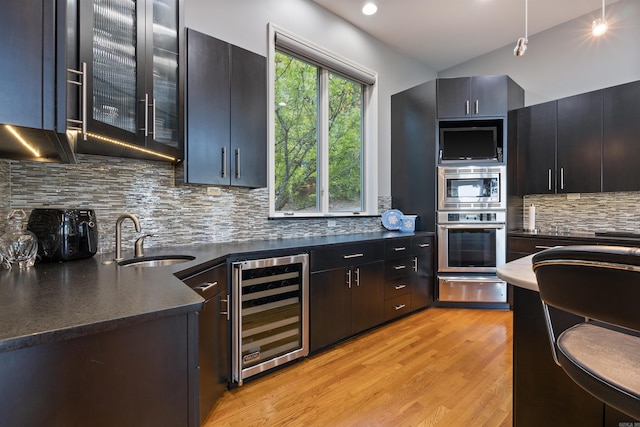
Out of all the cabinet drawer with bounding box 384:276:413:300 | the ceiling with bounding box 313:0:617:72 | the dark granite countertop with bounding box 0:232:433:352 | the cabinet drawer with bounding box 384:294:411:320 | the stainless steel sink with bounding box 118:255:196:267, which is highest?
the ceiling with bounding box 313:0:617:72

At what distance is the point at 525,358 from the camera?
4.13 ft

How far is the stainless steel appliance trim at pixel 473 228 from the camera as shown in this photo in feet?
11.6

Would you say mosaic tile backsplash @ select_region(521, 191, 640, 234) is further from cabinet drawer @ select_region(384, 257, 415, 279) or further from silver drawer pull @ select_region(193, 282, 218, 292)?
silver drawer pull @ select_region(193, 282, 218, 292)

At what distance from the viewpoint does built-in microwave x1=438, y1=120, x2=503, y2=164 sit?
3596 mm

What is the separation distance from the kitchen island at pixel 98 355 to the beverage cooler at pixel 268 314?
3.24 ft

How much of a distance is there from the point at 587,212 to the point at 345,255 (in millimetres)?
2997

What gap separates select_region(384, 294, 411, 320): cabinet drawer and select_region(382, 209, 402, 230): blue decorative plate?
91 centimetres

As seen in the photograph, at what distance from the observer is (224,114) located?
2.19m

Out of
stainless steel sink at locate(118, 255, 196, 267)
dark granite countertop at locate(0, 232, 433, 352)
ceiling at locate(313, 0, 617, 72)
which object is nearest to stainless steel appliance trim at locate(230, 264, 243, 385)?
stainless steel sink at locate(118, 255, 196, 267)

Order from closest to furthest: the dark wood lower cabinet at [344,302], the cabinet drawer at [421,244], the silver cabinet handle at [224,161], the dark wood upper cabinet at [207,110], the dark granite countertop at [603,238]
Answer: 1. the dark wood upper cabinet at [207,110]
2. the silver cabinet handle at [224,161]
3. the dark wood lower cabinet at [344,302]
4. the dark granite countertop at [603,238]
5. the cabinet drawer at [421,244]

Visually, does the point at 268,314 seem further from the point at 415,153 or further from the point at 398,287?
the point at 415,153

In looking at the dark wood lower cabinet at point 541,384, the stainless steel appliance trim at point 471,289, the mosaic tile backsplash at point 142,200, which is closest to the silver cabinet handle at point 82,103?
the mosaic tile backsplash at point 142,200

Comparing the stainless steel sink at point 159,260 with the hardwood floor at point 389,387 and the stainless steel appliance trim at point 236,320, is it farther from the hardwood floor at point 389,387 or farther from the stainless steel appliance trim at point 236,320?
the hardwood floor at point 389,387

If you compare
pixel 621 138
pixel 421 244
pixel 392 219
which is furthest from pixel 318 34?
pixel 621 138
